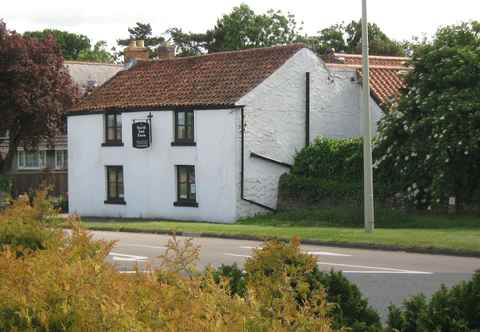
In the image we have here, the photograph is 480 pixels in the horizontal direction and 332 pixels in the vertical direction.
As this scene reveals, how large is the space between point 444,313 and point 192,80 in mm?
34626

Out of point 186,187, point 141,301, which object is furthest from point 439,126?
point 141,301

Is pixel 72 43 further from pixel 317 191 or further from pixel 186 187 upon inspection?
pixel 317 191

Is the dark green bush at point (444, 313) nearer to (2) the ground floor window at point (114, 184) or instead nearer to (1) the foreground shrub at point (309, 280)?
(1) the foreground shrub at point (309, 280)

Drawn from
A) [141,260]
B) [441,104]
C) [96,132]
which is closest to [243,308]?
[141,260]

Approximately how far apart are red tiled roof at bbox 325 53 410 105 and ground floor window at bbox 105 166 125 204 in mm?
9980

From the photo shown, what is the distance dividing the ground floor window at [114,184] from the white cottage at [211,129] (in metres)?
0.04

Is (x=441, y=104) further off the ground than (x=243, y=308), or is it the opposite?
(x=441, y=104)

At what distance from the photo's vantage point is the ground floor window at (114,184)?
43344 mm

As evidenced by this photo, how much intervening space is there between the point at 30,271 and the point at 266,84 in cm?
3194

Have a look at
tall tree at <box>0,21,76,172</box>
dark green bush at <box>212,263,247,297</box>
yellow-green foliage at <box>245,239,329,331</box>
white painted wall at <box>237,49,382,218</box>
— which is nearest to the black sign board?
white painted wall at <box>237,49,382,218</box>

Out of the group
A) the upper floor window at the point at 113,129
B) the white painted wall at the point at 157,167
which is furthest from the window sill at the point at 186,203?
the upper floor window at the point at 113,129

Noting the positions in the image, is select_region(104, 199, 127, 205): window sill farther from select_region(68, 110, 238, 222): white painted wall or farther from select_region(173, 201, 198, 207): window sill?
select_region(173, 201, 198, 207): window sill

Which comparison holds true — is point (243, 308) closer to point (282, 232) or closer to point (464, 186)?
point (282, 232)

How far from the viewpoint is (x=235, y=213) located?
1489 inches
